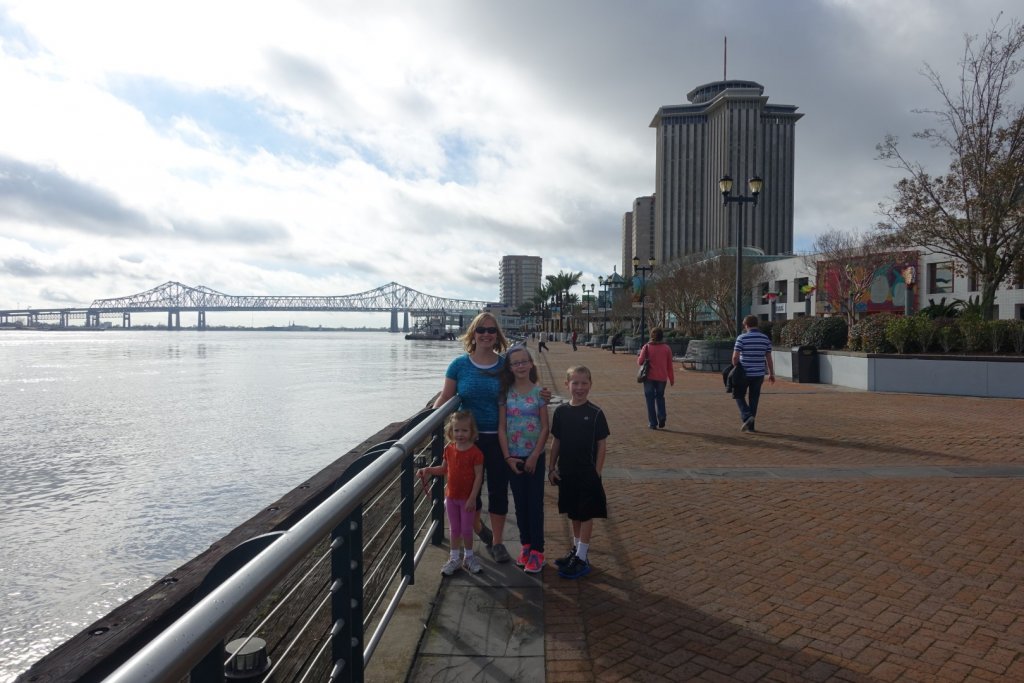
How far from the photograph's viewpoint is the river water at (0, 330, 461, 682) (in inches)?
252

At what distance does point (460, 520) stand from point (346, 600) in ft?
5.89

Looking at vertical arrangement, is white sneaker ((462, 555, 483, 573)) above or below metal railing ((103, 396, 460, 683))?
below

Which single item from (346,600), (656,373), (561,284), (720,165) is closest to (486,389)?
(346,600)

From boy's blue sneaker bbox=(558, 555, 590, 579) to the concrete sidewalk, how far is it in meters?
0.05

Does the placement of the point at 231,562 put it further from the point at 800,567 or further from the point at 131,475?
the point at 131,475

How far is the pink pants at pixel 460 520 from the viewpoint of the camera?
4453 millimetres

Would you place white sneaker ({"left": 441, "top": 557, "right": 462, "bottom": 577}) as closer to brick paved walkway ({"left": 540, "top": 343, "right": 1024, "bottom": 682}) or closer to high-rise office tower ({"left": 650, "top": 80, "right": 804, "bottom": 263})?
brick paved walkway ({"left": 540, "top": 343, "right": 1024, "bottom": 682})

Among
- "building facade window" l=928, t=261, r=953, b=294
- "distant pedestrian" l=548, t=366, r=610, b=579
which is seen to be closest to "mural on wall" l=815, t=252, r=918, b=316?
"building facade window" l=928, t=261, r=953, b=294

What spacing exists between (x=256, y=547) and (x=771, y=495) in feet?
18.3

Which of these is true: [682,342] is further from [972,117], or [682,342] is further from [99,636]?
[99,636]

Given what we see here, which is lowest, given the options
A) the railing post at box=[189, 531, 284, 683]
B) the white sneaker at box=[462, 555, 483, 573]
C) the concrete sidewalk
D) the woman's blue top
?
the concrete sidewalk

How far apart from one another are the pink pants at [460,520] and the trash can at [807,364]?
56.2ft

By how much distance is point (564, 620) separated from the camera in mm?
3832

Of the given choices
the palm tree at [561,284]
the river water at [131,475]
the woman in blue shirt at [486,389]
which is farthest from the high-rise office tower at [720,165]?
the woman in blue shirt at [486,389]
